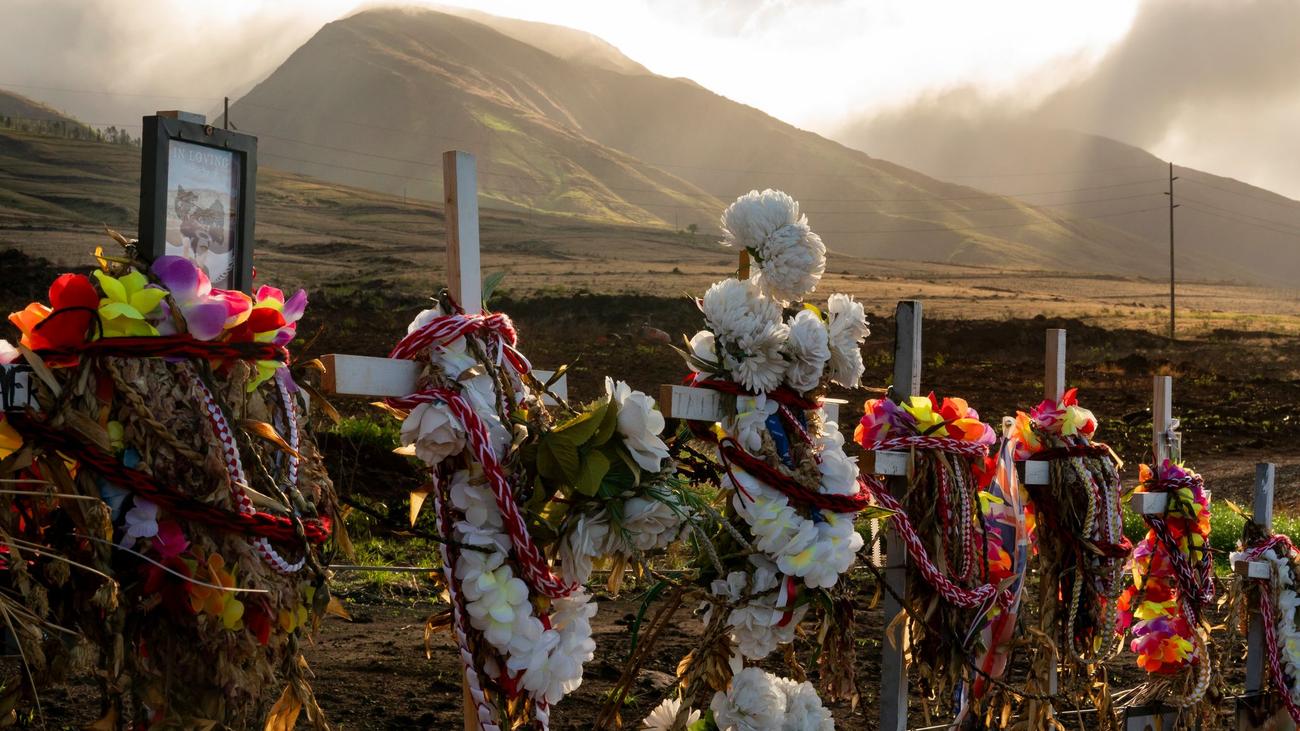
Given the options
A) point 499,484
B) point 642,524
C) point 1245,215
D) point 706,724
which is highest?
point 1245,215

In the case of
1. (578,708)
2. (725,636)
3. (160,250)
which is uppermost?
(160,250)

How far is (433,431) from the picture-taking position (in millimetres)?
2377

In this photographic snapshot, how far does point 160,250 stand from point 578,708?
11.1 feet

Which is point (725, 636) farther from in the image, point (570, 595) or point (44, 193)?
point (44, 193)

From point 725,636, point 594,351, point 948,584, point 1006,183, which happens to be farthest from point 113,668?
point 1006,183

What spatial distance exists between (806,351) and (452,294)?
101 centimetres

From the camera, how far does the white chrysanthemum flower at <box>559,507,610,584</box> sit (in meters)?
2.56

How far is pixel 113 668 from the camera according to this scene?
6.68ft

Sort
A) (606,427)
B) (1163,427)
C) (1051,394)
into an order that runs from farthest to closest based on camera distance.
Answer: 1. (1163,427)
2. (1051,394)
3. (606,427)

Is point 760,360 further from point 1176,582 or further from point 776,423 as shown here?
point 1176,582

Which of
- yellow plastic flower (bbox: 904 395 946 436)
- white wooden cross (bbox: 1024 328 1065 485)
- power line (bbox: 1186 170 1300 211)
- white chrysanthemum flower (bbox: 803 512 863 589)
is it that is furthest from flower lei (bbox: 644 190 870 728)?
power line (bbox: 1186 170 1300 211)

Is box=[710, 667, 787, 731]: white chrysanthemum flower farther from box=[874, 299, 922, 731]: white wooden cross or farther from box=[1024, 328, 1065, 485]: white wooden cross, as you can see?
box=[1024, 328, 1065, 485]: white wooden cross

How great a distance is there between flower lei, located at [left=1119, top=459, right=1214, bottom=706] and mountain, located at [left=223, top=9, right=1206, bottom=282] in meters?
101

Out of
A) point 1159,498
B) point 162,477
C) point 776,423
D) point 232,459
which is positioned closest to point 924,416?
point 776,423
